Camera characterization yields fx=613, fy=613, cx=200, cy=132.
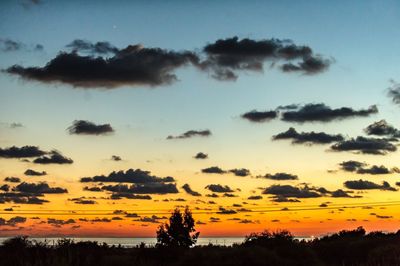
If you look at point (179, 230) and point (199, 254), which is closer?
point (199, 254)

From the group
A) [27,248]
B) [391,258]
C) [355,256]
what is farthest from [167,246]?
[355,256]

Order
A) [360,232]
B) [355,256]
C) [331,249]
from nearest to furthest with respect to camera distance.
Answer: [355,256] < [331,249] < [360,232]

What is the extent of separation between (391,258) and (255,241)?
1347cm

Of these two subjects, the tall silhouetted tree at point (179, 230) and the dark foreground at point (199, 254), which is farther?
the tall silhouetted tree at point (179, 230)

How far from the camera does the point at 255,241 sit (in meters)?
57.2

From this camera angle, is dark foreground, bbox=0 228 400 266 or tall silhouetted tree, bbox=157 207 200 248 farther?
tall silhouetted tree, bbox=157 207 200 248

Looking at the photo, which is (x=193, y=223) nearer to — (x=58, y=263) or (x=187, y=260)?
(x=187, y=260)

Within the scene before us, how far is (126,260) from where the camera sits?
42312 millimetres

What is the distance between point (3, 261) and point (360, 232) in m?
73.7

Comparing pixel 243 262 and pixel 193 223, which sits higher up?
pixel 193 223

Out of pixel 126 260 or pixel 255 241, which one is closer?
pixel 126 260

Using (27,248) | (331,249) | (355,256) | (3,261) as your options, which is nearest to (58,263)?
(3,261)

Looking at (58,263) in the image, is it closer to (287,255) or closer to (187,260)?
(187,260)

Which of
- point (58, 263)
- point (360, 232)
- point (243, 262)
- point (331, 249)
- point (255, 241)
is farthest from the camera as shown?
point (360, 232)
